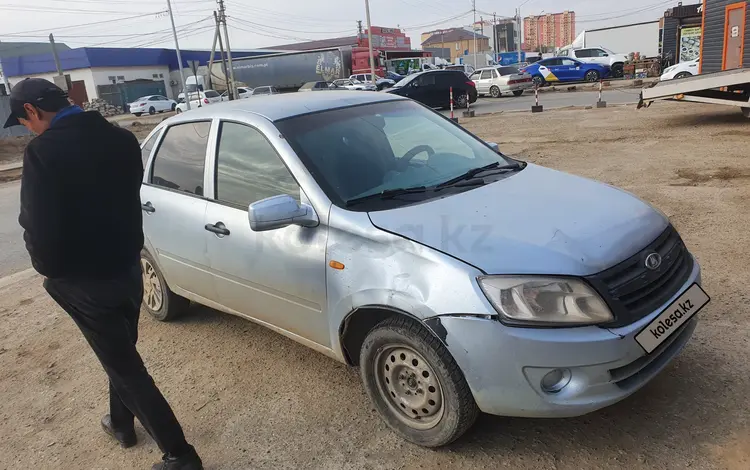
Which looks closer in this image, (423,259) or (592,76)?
(423,259)

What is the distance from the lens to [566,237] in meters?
2.48

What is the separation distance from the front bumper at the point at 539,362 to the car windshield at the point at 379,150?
912 millimetres

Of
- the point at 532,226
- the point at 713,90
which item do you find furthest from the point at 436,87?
the point at 532,226

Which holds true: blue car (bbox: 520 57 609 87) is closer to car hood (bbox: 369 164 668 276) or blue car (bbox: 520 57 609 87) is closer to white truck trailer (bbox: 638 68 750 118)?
white truck trailer (bbox: 638 68 750 118)

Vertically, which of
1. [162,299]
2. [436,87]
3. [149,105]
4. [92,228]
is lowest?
[162,299]

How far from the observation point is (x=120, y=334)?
258 cm

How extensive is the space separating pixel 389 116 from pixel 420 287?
1646 mm

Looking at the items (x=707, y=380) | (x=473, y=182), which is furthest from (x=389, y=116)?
(x=707, y=380)

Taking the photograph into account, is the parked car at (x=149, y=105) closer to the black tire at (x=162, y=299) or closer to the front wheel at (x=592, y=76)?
the front wheel at (x=592, y=76)

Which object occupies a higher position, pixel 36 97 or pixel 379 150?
pixel 36 97

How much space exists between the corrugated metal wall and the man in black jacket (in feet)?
61.5

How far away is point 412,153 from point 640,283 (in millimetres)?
1570

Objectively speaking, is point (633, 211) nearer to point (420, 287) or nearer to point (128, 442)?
point (420, 287)

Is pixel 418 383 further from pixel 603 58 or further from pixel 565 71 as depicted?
pixel 603 58
